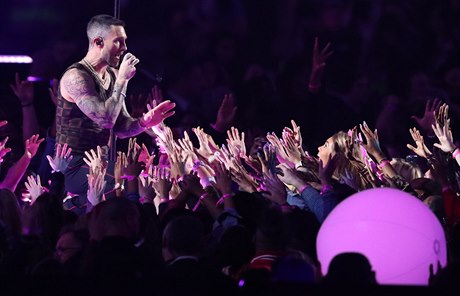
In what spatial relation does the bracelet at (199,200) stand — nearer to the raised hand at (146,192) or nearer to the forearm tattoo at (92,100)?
the raised hand at (146,192)

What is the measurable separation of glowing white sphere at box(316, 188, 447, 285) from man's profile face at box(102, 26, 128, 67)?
9.24ft

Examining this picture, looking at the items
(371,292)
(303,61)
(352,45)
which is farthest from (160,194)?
(352,45)

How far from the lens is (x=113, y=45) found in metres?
6.46

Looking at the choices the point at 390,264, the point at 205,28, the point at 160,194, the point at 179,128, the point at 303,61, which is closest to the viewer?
the point at 390,264

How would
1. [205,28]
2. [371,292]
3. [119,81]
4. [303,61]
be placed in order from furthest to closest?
[205,28] < [303,61] < [119,81] < [371,292]

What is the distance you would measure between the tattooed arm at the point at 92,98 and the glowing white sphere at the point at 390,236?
8.34 ft

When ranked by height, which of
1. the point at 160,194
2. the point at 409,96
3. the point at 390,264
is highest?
the point at 390,264

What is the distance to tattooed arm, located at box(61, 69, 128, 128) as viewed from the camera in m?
6.26

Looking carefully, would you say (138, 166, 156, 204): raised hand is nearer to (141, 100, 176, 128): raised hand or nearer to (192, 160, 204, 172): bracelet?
(192, 160, 204, 172): bracelet

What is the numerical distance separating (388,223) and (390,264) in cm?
16

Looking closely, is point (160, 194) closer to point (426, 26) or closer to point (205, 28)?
point (205, 28)

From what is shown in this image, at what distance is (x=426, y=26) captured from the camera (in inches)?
412

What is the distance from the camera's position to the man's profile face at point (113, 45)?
21.2 feet

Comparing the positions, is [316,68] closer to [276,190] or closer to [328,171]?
[328,171]
